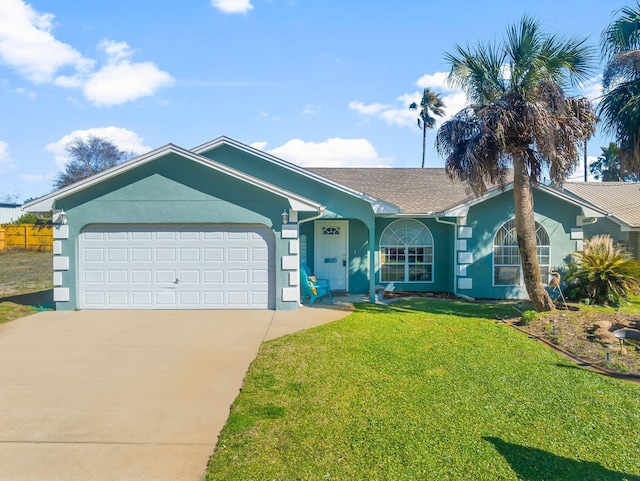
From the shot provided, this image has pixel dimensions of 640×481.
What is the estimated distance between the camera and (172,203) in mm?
11070

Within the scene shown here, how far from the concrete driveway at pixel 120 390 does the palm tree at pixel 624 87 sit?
322 inches

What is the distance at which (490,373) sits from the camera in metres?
6.35

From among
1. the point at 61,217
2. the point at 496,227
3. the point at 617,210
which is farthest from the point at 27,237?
the point at 617,210

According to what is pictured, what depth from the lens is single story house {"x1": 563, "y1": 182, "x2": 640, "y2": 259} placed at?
1586cm

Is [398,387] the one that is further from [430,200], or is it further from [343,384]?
[430,200]

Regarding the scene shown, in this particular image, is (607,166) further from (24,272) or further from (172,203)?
(24,272)

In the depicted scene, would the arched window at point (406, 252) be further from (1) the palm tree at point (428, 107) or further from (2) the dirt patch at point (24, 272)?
(1) the palm tree at point (428, 107)

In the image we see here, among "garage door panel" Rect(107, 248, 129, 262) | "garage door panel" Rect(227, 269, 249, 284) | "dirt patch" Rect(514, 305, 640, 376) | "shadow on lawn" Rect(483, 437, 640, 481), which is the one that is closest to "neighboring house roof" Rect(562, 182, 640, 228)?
"dirt patch" Rect(514, 305, 640, 376)

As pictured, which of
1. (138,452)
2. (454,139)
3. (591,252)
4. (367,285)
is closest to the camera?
(138,452)

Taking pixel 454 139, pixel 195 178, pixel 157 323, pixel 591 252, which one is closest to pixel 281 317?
pixel 157 323

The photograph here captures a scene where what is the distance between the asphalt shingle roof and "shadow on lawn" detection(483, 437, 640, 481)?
10.2 metres

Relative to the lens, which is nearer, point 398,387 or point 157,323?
point 398,387

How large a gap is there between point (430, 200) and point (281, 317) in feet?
24.7

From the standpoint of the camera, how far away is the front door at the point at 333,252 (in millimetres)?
14633
